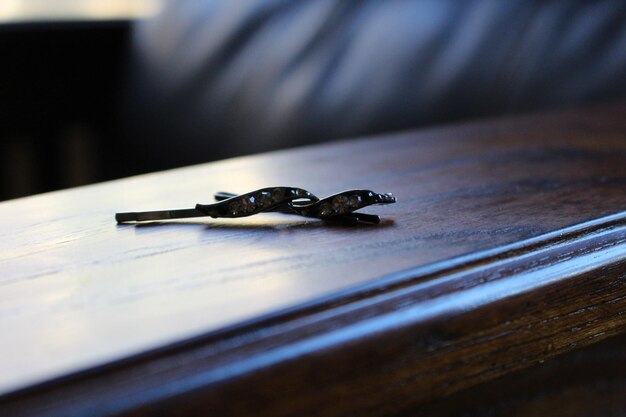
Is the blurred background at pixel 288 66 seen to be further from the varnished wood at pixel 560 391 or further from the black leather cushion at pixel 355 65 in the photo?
the varnished wood at pixel 560 391

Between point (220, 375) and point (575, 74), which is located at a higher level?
point (575, 74)

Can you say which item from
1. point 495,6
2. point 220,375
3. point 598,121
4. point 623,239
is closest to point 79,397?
point 220,375

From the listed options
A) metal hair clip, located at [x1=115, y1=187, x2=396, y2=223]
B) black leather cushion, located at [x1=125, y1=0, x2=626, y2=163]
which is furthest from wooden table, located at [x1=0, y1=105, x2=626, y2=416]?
black leather cushion, located at [x1=125, y1=0, x2=626, y2=163]

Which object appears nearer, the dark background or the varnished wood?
the varnished wood

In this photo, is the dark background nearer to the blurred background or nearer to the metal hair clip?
the blurred background

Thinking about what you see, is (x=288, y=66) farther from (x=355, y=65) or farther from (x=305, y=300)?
(x=305, y=300)

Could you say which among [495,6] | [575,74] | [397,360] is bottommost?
[397,360]

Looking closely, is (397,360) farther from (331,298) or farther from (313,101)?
(313,101)

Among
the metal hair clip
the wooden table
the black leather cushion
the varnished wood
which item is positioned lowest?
the varnished wood

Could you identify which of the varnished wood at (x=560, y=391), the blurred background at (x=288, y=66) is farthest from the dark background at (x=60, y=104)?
the varnished wood at (x=560, y=391)
